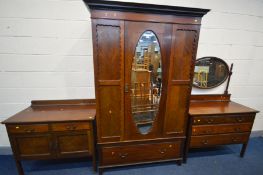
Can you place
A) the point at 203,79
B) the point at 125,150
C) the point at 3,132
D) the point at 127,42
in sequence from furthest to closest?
the point at 203,79 → the point at 3,132 → the point at 125,150 → the point at 127,42

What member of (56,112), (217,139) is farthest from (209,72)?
(56,112)

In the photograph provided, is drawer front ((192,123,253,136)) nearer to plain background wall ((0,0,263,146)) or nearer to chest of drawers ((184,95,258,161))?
chest of drawers ((184,95,258,161))

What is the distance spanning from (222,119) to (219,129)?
157 mm

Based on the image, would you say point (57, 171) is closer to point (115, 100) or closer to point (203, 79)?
point (115, 100)

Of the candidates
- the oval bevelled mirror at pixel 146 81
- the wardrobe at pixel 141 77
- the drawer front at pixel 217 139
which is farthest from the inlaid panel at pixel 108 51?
the drawer front at pixel 217 139

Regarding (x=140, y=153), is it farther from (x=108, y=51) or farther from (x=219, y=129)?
(x=108, y=51)

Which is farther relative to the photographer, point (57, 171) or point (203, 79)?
point (203, 79)

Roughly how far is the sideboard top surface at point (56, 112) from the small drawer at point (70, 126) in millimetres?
56

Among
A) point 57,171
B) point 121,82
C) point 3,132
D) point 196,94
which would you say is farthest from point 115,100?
point 3,132

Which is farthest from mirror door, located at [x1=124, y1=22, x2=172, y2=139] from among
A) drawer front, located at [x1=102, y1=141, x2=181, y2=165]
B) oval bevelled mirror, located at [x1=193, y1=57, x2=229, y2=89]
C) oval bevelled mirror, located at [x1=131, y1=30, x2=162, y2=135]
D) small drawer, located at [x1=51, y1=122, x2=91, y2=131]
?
oval bevelled mirror, located at [x1=193, y1=57, x2=229, y2=89]

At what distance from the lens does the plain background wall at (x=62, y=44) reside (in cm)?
177

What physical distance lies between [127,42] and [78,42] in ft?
2.76

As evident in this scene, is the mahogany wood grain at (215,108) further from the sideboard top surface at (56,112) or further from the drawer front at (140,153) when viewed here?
the sideboard top surface at (56,112)

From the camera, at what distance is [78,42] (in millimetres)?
1902
